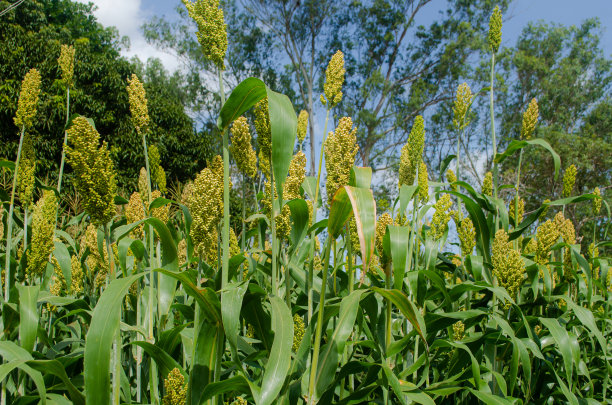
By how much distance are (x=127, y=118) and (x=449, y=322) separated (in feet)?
36.9

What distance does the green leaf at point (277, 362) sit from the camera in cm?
97

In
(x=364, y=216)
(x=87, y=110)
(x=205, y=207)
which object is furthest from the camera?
(x=87, y=110)

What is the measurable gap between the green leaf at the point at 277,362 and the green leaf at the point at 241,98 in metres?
0.53

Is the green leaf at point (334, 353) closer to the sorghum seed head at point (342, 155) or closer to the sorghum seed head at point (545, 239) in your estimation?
the sorghum seed head at point (342, 155)

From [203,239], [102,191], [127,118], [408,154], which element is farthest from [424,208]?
[127,118]

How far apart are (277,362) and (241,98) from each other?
64 cm

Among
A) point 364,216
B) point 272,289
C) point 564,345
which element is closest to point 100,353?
point 272,289

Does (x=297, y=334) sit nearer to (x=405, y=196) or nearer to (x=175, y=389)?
(x=175, y=389)

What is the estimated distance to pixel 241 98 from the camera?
Result: 42.6 inches

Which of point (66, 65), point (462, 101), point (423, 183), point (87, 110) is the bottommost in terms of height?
point (423, 183)

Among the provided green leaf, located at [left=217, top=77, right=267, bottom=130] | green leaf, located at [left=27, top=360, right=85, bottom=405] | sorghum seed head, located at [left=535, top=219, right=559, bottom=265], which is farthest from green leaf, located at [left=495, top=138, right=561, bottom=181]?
green leaf, located at [left=27, top=360, right=85, bottom=405]

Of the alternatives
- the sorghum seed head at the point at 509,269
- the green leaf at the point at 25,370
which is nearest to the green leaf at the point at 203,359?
the green leaf at the point at 25,370

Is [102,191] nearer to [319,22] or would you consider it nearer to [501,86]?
[319,22]

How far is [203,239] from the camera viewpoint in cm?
133
